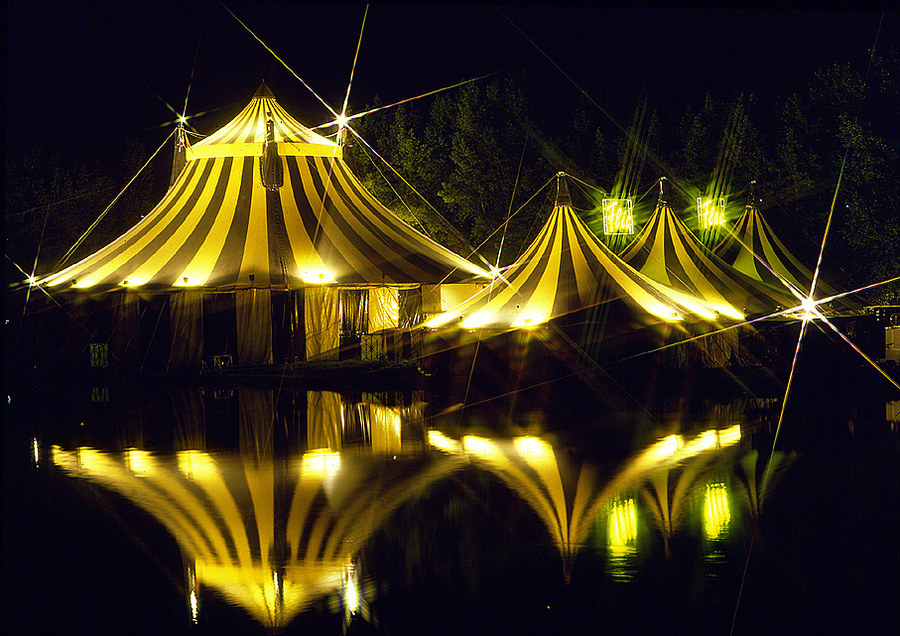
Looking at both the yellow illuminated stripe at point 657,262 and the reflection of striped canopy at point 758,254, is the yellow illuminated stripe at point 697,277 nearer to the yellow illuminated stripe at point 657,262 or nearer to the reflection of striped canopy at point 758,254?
the yellow illuminated stripe at point 657,262

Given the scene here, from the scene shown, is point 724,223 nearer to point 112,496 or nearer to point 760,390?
point 760,390

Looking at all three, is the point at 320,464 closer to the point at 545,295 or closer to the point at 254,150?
the point at 545,295

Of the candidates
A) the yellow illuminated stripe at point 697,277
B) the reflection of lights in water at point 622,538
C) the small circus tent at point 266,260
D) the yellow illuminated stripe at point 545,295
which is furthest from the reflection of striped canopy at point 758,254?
the reflection of lights in water at point 622,538

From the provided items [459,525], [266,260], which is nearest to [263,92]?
A: [266,260]

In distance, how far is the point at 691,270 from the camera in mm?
17375

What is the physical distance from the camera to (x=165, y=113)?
2847 centimetres

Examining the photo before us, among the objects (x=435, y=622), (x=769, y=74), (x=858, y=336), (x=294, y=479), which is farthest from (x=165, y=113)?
(x=435, y=622)

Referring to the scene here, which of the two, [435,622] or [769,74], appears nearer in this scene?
[435,622]

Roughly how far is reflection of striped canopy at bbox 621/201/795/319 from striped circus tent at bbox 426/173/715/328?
181 cm

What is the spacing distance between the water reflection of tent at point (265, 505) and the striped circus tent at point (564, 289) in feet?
17.9

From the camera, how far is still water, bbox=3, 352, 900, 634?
13.4ft

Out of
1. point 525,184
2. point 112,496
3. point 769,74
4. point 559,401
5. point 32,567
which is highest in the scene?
point 769,74

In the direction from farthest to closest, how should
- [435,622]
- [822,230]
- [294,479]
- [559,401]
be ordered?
1. [822,230]
2. [559,401]
3. [294,479]
4. [435,622]

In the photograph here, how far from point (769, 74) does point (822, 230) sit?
5.35m
